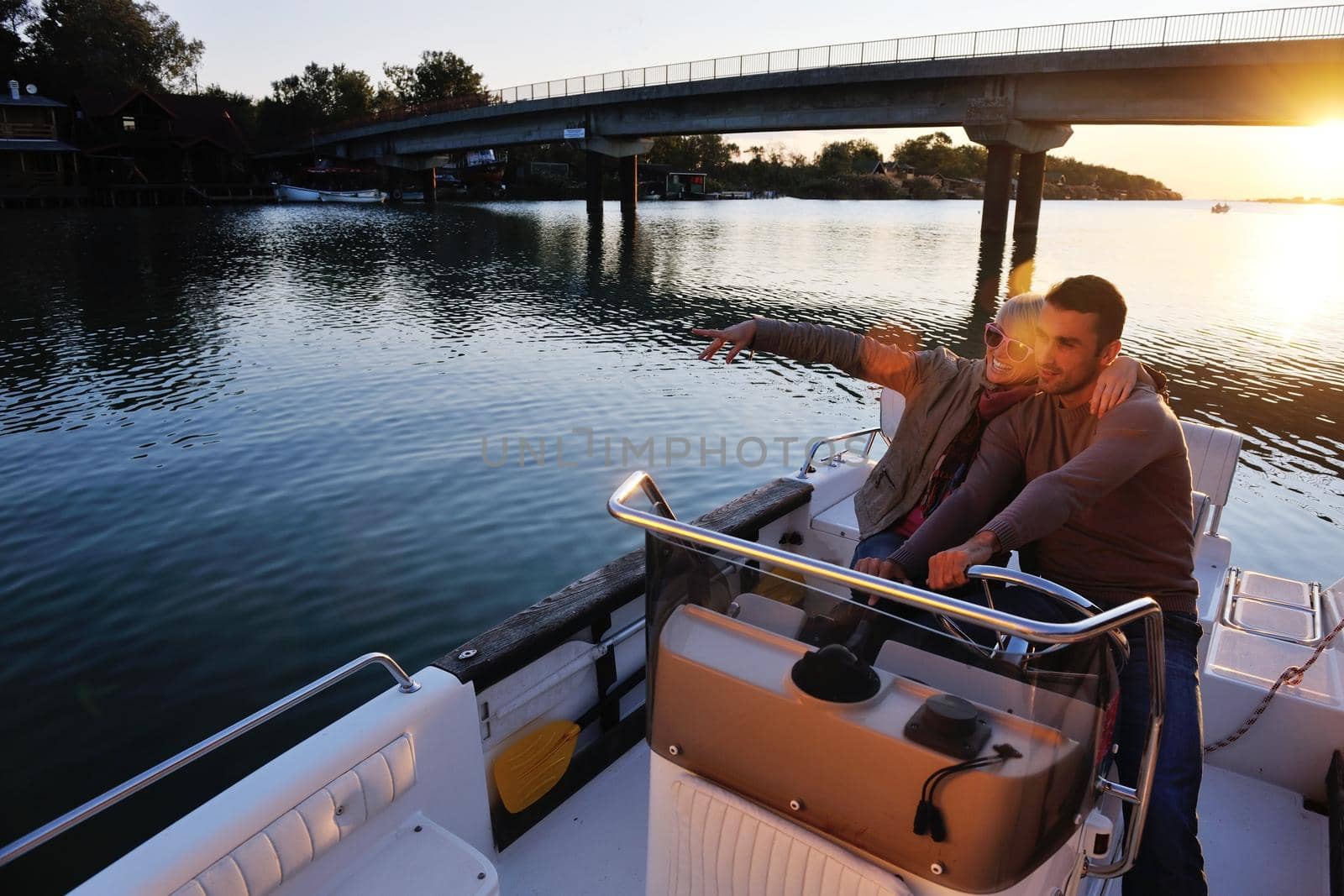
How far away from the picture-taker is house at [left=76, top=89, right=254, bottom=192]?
62094mm

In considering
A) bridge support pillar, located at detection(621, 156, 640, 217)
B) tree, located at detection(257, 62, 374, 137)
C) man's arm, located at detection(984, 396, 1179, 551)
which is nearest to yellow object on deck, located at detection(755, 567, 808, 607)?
man's arm, located at detection(984, 396, 1179, 551)

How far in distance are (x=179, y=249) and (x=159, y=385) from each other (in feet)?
75.4

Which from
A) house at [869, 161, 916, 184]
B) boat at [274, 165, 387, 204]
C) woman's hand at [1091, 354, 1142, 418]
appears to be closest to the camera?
woman's hand at [1091, 354, 1142, 418]

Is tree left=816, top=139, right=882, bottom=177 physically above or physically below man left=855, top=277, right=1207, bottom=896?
above

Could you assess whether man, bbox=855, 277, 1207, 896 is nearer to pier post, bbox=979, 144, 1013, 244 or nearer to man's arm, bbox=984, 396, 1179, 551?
man's arm, bbox=984, 396, 1179, 551

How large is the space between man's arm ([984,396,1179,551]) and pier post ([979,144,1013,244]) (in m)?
35.3

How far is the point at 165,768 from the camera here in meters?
2.37

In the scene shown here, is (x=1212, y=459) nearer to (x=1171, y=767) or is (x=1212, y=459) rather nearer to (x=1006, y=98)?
(x=1171, y=767)

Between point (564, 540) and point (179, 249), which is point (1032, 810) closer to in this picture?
point (564, 540)

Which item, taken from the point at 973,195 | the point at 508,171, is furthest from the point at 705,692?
the point at 973,195

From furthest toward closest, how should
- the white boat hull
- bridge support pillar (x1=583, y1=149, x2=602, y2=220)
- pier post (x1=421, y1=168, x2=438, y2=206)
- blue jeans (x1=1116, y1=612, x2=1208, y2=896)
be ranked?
pier post (x1=421, y1=168, x2=438, y2=206)
the white boat hull
bridge support pillar (x1=583, y1=149, x2=602, y2=220)
blue jeans (x1=1116, y1=612, x2=1208, y2=896)

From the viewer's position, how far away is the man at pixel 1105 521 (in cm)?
262

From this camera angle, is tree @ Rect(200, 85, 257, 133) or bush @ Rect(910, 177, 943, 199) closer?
tree @ Rect(200, 85, 257, 133)

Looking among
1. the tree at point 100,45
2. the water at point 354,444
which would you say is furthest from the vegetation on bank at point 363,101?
the water at point 354,444
